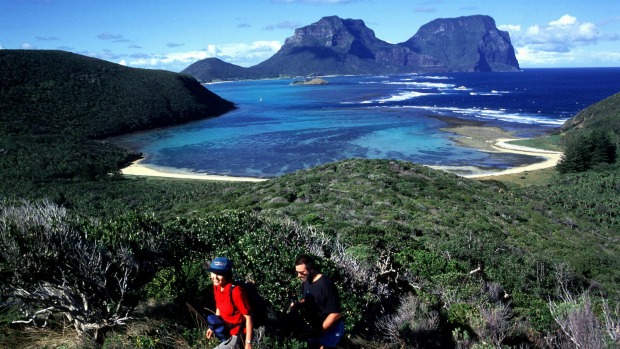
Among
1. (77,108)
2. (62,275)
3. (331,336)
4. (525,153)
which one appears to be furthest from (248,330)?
(77,108)

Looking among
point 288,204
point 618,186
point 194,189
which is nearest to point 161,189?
point 194,189

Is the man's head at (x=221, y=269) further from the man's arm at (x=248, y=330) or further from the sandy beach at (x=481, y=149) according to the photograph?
the sandy beach at (x=481, y=149)

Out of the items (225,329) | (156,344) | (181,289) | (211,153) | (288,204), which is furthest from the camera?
(211,153)

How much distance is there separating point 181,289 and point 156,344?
1.15 metres

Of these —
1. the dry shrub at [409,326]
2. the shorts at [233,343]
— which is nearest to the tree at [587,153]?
the dry shrub at [409,326]

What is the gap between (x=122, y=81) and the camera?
11031 cm

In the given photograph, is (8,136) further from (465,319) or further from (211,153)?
(465,319)

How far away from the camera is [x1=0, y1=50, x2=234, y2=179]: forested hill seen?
2020 inches

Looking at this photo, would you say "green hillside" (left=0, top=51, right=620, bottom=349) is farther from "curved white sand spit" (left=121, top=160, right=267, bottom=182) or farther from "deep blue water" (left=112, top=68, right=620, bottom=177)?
"deep blue water" (left=112, top=68, right=620, bottom=177)

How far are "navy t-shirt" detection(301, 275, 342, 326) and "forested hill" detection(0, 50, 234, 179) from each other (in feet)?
152

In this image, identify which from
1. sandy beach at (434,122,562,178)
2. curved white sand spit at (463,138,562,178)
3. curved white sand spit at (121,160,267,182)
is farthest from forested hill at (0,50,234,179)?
curved white sand spit at (463,138,562,178)

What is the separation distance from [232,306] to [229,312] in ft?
0.29

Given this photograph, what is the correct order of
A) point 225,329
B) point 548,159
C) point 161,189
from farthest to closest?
point 548,159 → point 161,189 → point 225,329

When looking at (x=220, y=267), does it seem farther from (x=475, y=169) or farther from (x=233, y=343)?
(x=475, y=169)
